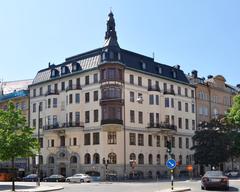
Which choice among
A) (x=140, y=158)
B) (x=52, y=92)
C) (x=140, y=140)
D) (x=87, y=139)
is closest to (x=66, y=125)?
(x=87, y=139)

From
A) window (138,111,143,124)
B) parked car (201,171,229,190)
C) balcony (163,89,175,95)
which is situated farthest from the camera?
balcony (163,89,175,95)

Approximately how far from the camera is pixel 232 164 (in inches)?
3541

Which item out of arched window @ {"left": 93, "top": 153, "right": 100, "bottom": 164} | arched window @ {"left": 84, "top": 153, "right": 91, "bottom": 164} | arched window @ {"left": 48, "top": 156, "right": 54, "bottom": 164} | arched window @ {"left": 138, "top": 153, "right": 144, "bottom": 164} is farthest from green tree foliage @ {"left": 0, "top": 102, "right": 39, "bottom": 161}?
arched window @ {"left": 48, "top": 156, "right": 54, "bottom": 164}

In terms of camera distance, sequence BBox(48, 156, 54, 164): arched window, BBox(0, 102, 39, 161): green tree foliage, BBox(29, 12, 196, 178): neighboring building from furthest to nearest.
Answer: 1. BBox(48, 156, 54, 164): arched window
2. BBox(29, 12, 196, 178): neighboring building
3. BBox(0, 102, 39, 161): green tree foliage

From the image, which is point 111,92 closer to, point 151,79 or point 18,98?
point 151,79

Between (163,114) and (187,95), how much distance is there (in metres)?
9.63

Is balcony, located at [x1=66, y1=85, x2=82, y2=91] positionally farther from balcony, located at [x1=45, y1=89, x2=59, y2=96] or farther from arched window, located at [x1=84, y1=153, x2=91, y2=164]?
arched window, located at [x1=84, y1=153, x2=91, y2=164]

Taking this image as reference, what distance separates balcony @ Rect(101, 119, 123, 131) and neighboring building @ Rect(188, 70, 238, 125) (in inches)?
917

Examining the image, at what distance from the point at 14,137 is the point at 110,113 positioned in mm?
27057

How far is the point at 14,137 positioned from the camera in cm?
4162

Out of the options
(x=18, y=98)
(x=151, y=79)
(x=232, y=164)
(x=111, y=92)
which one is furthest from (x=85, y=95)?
(x=232, y=164)

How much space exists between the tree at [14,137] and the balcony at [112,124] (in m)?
22.8

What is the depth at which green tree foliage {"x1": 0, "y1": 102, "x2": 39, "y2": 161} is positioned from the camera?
41562 mm

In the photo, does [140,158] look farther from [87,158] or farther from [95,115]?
[95,115]
